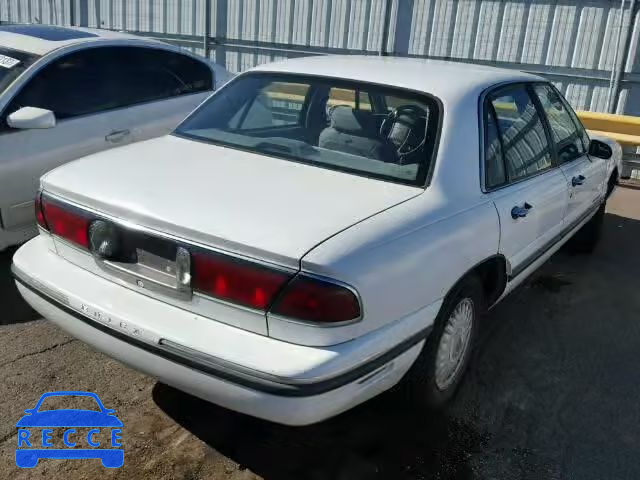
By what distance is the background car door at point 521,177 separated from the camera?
3182mm

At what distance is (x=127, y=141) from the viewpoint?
479 centimetres

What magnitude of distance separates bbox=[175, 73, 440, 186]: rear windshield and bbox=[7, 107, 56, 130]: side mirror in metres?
1.16

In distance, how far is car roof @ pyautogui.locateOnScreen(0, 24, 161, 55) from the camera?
179 inches

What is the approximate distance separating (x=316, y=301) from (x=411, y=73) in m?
1.70

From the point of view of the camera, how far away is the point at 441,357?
2.95 meters

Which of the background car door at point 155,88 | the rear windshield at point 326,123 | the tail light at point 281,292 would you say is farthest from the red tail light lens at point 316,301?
the background car door at point 155,88

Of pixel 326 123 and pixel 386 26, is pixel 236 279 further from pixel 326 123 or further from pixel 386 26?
pixel 386 26

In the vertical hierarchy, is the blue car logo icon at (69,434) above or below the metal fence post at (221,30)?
below

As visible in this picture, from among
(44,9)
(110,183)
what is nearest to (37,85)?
(110,183)

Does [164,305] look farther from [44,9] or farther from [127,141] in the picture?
[44,9]

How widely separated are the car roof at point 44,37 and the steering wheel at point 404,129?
2.72m

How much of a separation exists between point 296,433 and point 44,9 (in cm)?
1306

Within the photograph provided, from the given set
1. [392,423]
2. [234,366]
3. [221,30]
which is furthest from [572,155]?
[221,30]

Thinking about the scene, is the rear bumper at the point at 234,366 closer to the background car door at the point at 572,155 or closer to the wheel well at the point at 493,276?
the wheel well at the point at 493,276
